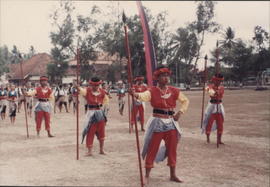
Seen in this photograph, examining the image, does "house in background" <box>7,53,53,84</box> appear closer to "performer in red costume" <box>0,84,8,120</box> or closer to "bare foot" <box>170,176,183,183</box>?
"performer in red costume" <box>0,84,8,120</box>

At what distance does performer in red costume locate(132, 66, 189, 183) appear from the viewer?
5.82m

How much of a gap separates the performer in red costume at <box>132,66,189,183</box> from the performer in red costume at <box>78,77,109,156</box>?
2519 mm

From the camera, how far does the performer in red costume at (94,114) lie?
8.16 m

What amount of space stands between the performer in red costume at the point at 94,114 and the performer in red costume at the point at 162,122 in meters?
2.52

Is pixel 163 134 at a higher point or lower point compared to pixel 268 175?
higher

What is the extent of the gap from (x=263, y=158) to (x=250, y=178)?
72.8 inches

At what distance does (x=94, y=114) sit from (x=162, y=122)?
2.79 meters

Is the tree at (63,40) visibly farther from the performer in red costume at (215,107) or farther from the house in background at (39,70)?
the performer in red costume at (215,107)

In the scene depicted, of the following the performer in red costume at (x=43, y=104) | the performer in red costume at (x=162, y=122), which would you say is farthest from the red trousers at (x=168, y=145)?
the performer in red costume at (x=43, y=104)

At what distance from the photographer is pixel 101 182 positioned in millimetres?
5602

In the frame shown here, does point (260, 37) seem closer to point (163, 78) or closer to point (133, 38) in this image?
point (133, 38)

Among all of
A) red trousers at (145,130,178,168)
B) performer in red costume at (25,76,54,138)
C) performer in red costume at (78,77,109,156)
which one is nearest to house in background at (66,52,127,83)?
performer in red costume at (25,76,54,138)

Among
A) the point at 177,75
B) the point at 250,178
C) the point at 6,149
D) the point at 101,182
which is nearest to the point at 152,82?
the point at 101,182

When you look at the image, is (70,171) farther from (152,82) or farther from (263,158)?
(263,158)
